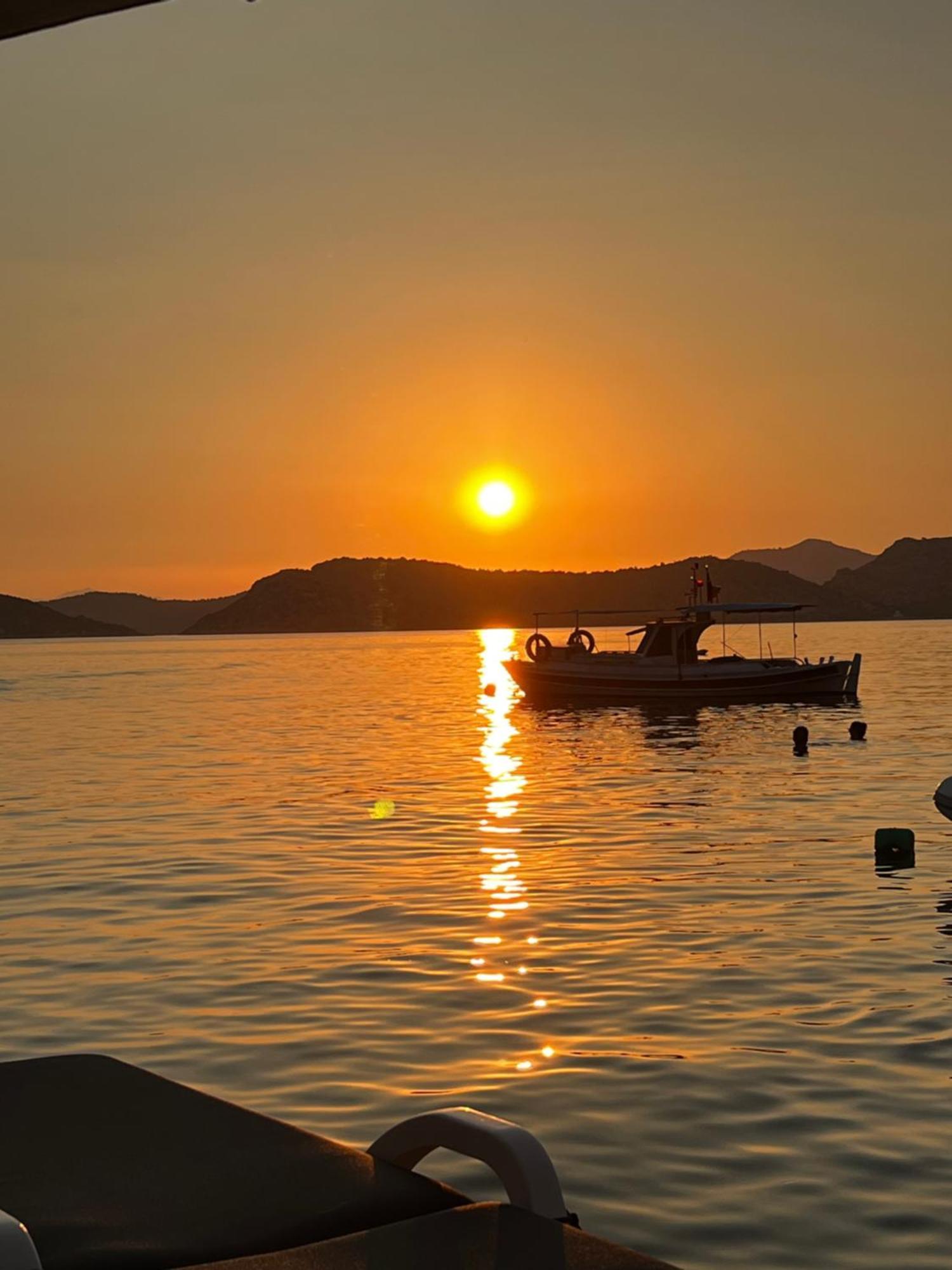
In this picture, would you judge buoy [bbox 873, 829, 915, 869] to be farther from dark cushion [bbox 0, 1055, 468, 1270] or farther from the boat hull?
the boat hull

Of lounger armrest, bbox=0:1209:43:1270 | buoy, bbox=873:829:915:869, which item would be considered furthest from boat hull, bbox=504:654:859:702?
lounger armrest, bbox=0:1209:43:1270

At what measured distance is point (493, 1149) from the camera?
158 inches

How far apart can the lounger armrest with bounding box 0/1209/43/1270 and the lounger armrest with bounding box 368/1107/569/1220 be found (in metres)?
1.17

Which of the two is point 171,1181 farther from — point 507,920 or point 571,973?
point 507,920

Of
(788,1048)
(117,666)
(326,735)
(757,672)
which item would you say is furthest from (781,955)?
(117,666)

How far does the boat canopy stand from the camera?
3.52 m

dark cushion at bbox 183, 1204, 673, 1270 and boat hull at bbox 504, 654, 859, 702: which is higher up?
boat hull at bbox 504, 654, 859, 702

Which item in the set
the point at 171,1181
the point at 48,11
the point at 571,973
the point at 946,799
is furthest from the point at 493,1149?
the point at 946,799

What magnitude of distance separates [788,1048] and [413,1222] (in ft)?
26.8

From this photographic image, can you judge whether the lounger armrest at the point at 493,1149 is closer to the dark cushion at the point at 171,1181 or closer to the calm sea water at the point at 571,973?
the dark cushion at the point at 171,1181

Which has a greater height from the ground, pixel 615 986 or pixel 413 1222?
pixel 413 1222

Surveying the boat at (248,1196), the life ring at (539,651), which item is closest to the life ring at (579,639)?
the life ring at (539,651)

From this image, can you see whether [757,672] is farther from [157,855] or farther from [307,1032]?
[307,1032]

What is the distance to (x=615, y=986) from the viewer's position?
1333 centimetres
